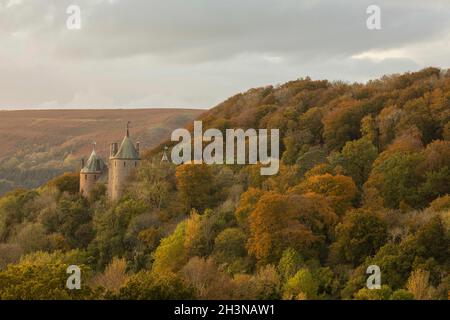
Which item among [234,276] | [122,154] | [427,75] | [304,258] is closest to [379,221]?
[304,258]

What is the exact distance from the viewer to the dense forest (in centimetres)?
6781

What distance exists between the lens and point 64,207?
10444 cm

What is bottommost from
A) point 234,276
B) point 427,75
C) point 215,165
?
point 234,276

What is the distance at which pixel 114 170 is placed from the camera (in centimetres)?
10525

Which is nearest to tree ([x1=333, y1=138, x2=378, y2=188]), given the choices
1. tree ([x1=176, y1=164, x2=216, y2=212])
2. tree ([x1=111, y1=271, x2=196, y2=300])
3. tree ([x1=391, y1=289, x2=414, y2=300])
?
tree ([x1=176, y1=164, x2=216, y2=212])

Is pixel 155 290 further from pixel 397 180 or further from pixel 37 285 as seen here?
pixel 397 180

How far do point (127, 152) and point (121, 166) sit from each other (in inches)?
87.9

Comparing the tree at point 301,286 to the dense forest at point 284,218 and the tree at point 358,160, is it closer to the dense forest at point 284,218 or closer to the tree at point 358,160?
the dense forest at point 284,218

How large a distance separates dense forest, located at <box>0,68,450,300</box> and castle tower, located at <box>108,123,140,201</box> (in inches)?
58.4

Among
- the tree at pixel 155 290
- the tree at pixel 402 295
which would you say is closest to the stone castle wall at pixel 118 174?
the tree at pixel 155 290

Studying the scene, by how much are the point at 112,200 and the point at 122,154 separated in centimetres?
580

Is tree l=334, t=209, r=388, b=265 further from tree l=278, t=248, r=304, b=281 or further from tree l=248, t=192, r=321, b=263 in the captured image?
tree l=278, t=248, r=304, b=281
